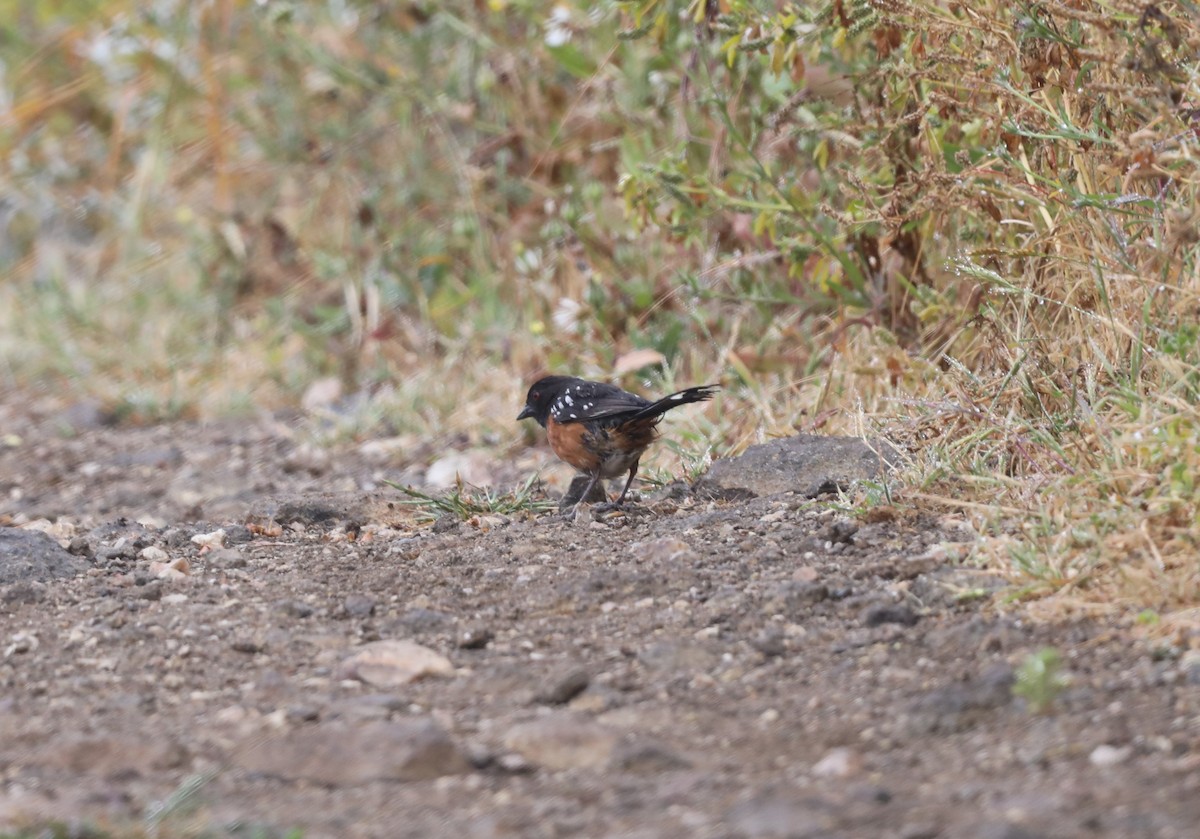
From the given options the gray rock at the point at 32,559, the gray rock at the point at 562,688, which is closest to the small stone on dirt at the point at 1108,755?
the gray rock at the point at 562,688

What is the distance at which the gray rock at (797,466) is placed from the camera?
417 cm

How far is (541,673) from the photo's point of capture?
3070 millimetres

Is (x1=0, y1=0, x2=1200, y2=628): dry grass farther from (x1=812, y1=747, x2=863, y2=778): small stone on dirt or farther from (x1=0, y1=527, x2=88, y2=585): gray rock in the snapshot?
(x1=0, y1=527, x2=88, y2=585): gray rock

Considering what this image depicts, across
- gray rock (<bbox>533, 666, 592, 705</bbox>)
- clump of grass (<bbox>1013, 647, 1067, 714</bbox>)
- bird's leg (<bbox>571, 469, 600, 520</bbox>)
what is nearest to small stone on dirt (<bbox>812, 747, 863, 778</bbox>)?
clump of grass (<bbox>1013, 647, 1067, 714</bbox>)

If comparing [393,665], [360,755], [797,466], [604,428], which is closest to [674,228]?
[604,428]

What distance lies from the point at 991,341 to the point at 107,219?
6.74m

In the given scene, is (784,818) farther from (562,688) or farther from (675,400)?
(675,400)

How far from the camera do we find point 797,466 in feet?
14.1

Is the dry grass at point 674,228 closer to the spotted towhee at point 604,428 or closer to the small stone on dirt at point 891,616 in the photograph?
the small stone on dirt at point 891,616

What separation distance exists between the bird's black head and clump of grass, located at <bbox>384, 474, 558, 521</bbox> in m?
0.57

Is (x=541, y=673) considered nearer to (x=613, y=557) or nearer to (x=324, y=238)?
(x=613, y=557)

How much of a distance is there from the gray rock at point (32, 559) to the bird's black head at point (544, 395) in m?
1.77

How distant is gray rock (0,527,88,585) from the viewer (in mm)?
3766

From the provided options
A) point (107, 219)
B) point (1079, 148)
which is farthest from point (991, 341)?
point (107, 219)
